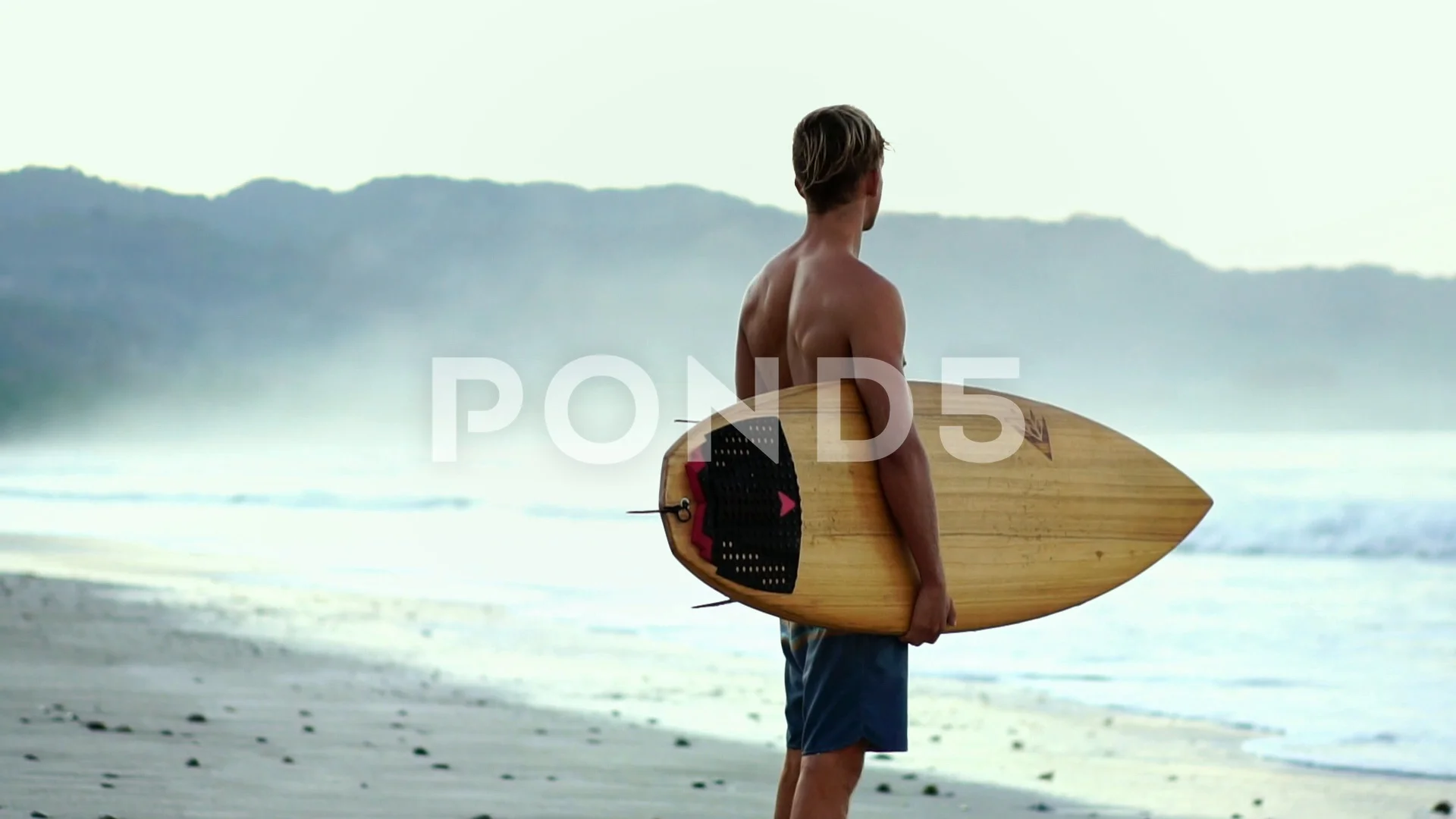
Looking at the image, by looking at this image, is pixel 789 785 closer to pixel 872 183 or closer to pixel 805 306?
pixel 805 306

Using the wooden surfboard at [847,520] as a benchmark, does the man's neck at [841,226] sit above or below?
above

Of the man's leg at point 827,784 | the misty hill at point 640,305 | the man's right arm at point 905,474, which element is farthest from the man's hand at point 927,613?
the misty hill at point 640,305

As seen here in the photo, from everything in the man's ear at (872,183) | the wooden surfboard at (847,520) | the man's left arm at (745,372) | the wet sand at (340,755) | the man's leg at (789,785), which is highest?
the man's ear at (872,183)

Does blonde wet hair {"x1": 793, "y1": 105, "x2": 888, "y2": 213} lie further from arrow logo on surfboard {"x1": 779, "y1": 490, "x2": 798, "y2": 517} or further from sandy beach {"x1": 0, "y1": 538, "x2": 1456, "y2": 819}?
sandy beach {"x1": 0, "y1": 538, "x2": 1456, "y2": 819}

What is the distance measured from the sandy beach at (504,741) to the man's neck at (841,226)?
2.13 metres

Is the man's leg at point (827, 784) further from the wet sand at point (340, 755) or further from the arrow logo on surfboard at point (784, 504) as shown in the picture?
the wet sand at point (340, 755)

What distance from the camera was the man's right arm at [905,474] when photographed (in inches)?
97.0

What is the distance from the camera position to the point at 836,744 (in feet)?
8.09

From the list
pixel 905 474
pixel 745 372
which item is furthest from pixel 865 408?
pixel 745 372

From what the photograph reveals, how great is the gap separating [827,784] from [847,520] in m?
0.48

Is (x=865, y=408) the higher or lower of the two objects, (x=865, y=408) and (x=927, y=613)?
the higher

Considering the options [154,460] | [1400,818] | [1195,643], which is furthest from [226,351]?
[1400,818]

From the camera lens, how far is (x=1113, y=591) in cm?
980

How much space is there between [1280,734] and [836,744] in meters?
4.21
